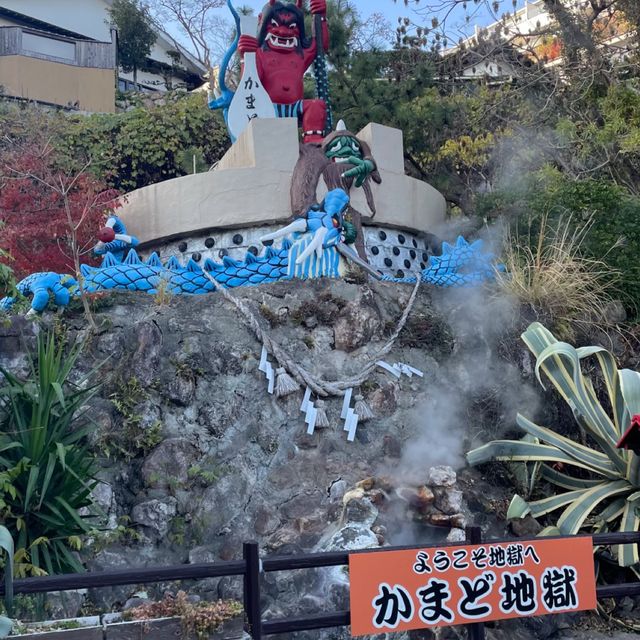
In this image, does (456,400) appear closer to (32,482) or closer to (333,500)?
(333,500)

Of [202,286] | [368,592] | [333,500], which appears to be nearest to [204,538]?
[333,500]

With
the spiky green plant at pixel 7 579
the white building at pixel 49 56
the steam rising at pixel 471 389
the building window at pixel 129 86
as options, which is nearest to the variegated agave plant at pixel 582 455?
the steam rising at pixel 471 389

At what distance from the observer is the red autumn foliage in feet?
38.3

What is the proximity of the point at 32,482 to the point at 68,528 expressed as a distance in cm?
55

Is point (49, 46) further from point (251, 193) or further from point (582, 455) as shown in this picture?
point (582, 455)

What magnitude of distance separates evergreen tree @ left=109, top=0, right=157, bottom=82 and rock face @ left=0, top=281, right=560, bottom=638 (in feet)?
61.5

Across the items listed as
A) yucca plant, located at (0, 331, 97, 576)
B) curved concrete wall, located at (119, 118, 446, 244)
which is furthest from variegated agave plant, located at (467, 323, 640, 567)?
curved concrete wall, located at (119, 118, 446, 244)

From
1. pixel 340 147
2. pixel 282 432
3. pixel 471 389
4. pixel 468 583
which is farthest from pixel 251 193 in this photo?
pixel 468 583

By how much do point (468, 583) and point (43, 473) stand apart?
3448 millimetres

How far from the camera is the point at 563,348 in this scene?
29.1ft

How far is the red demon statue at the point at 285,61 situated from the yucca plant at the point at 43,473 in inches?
269

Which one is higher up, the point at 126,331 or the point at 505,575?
the point at 126,331

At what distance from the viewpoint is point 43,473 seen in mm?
7121

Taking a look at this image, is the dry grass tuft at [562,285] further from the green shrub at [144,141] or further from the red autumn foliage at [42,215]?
the green shrub at [144,141]
